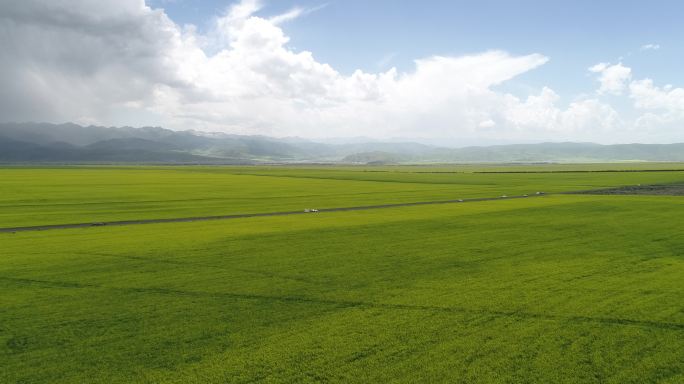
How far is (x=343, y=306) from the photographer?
1438 cm

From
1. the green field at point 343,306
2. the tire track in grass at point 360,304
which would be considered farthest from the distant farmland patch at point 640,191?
the tire track in grass at point 360,304

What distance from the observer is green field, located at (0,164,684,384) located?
1035cm

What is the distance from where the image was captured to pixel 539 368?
33.7ft

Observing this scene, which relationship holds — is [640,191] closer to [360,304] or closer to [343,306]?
[360,304]

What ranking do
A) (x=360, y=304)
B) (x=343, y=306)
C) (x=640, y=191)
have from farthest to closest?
(x=640, y=191) < (x=360, y=304) < (x=343, y=306)

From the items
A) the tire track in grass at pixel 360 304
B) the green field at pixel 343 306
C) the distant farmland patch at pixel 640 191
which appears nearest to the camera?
the green field at pixel 343 306

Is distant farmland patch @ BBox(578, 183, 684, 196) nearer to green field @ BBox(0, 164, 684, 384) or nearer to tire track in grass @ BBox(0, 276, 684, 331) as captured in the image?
green field @ BBox(0, 164, 684, 384)

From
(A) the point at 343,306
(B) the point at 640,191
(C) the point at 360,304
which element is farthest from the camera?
(B) the point at 640,191

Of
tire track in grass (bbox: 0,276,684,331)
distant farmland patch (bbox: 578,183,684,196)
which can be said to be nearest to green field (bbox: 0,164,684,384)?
tire track in grass (bbox: 0,276,684,331)

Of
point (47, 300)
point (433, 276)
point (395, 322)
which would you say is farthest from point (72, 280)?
point (433, 276)

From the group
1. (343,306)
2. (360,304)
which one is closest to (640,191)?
(360,304)

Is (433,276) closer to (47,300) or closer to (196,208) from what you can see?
(47,300)

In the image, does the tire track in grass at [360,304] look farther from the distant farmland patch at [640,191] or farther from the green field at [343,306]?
the distant farmland patch at [640,191]

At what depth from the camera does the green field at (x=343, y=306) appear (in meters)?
10.4
